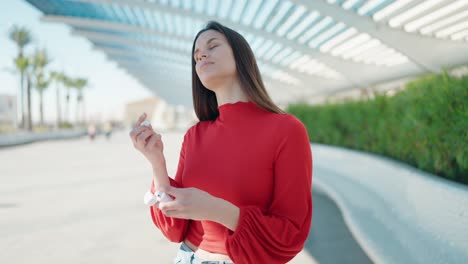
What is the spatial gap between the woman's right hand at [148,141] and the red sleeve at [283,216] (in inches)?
11.9

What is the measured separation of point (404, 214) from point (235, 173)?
2.75m

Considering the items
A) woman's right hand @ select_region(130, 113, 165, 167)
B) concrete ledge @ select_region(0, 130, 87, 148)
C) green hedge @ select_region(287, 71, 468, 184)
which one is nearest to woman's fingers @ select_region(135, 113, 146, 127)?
woman's right hand @ select_region(130, 113, 165, 167)

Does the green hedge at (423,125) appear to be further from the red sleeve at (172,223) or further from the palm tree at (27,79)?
the palm tree at (27,79)

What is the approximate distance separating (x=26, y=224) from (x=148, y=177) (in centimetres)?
389

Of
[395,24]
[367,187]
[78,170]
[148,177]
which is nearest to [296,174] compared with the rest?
[367,187]

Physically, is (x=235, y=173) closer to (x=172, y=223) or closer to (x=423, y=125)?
(x=172, y=223)

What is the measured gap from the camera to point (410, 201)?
127 inches

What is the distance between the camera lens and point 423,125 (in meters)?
3.62

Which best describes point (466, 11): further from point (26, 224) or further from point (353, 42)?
point (26, 224)

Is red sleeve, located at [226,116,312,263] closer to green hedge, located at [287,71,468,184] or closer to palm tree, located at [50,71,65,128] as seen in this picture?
green hedge, located at [287,71,468,184]

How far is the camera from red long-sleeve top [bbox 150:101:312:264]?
0.95 meters

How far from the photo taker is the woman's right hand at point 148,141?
3.34 ft

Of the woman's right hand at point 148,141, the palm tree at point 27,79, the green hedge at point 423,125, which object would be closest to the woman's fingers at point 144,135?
the woman's right hand at point 148,141

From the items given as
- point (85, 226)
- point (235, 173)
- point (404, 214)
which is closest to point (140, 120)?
point (235, 173)
